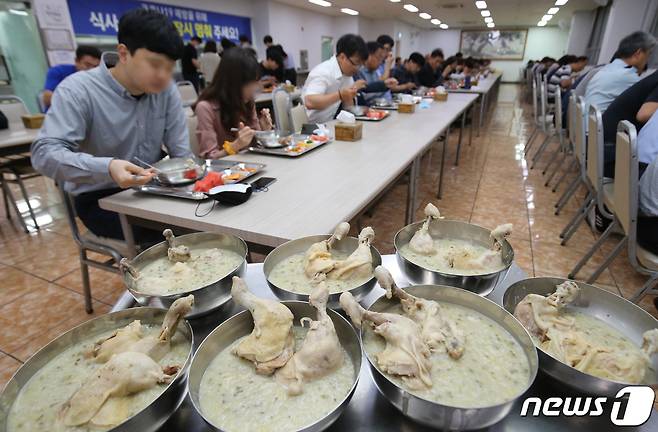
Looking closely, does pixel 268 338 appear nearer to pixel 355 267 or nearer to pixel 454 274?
pixel 355 267

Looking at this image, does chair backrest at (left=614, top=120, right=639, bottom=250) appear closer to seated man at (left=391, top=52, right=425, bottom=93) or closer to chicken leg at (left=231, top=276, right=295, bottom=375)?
chicken leg at (left=231, top=276, right=295, bottom=375)

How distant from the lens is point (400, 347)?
0.65 m

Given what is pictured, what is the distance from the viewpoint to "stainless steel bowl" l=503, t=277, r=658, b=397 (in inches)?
23.6

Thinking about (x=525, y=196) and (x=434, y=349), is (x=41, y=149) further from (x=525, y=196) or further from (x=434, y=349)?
(x=525, y=196)

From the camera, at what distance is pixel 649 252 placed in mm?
1677

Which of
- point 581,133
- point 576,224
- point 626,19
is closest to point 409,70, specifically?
point 581,133

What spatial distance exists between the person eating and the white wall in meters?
9.39

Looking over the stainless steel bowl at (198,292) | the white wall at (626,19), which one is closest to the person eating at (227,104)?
the stainless steel bowl at (198,292)

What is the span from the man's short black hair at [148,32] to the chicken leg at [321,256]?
42.7 inches

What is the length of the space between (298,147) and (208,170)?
0.63 m

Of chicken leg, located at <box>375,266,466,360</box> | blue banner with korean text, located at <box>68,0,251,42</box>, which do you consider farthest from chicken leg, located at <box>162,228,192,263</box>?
blue banner with korean text, located at <box>68,0,251,42</box>

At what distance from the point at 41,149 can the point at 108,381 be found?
1.34 m

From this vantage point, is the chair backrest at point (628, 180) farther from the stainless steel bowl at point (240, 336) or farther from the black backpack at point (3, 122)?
the black backpack at point (3, 122)

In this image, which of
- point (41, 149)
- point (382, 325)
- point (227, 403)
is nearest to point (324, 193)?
point (382, 325)
